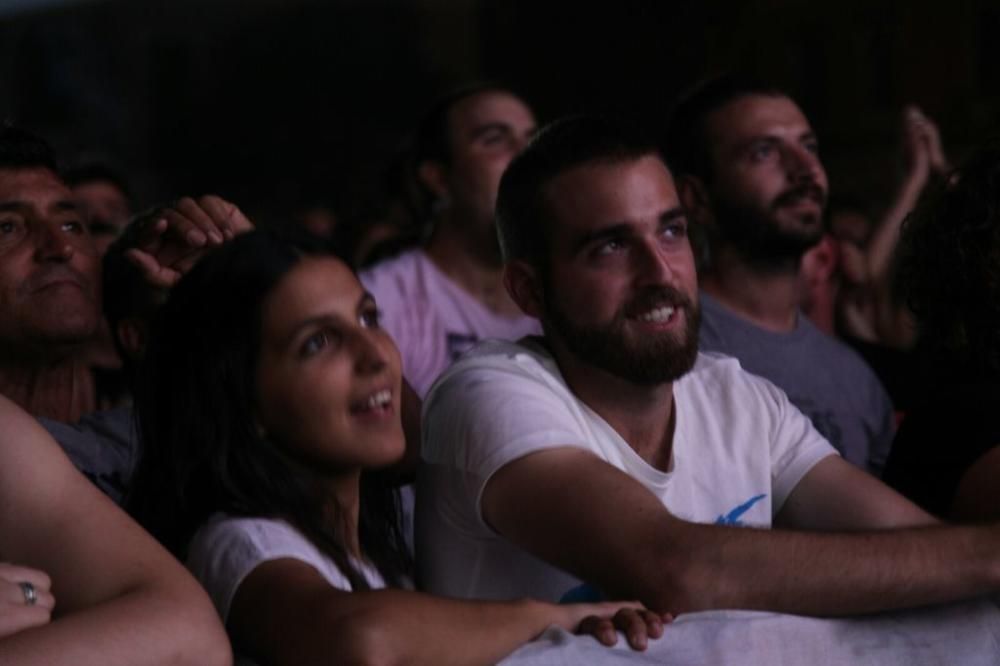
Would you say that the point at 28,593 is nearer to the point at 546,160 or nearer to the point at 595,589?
the point at 595,589

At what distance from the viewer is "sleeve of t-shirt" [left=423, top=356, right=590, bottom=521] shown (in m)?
2.17

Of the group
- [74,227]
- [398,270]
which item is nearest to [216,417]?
[74,227]

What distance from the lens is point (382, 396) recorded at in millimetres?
2059

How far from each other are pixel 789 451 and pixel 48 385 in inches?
49.9

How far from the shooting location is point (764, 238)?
3.74m

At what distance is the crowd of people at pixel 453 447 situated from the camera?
1.78 metres

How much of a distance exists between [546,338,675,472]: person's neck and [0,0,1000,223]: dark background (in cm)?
583

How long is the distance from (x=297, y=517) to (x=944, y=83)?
6.64 meters

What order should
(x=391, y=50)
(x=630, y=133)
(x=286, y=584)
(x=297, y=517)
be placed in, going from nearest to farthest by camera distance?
(x=286, y=584) < (x=297, y=517) < (x=630, y=133) < (x=391, y=50)

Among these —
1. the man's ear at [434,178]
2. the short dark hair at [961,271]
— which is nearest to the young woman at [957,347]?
the short dark hair at [961,271]

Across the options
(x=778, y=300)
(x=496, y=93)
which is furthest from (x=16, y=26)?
(x=778, y=300)

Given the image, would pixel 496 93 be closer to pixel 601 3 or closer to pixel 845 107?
pixel 845 107

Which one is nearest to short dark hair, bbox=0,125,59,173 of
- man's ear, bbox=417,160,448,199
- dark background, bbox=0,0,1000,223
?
man's ear, bbox=417,160,448,199

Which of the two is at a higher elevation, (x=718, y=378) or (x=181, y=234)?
(x=181, y=234)
